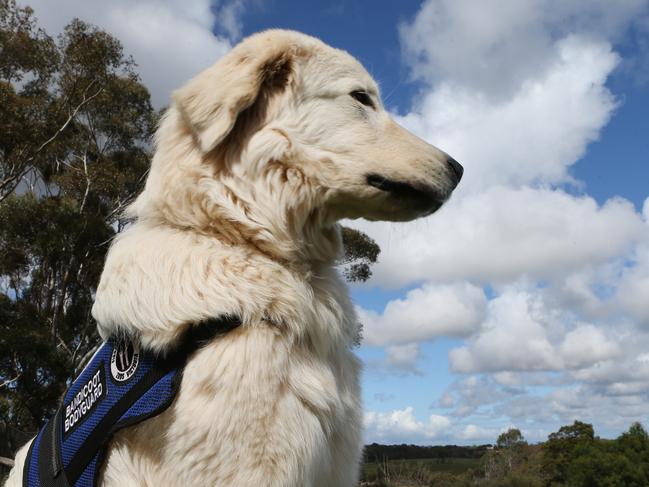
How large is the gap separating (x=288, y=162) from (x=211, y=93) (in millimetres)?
458

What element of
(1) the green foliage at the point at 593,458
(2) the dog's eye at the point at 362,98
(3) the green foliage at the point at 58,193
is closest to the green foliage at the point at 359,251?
(3) the green foliage at the point at 58,193

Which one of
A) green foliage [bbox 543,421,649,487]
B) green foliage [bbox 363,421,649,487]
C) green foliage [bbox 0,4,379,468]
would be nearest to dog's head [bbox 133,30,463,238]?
green foliage [bbox 0,4,379,468]

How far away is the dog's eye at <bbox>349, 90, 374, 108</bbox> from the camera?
3152 mm

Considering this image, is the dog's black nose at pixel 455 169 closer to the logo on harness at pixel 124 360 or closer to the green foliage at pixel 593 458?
the logo on harness at pixel 124 360

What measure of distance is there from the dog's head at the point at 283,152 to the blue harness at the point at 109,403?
577 millimetres

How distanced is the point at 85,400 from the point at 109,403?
20 cm

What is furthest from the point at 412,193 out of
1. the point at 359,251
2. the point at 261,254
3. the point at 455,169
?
the point at 359,251

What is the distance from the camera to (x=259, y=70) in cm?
282

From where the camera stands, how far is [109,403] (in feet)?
7.64

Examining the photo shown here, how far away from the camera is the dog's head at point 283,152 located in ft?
8.81

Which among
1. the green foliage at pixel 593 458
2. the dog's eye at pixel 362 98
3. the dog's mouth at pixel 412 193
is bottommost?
the dog's mouth at pixel 412 193

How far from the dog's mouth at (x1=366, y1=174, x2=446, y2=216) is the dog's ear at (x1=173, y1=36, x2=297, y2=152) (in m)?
0.68

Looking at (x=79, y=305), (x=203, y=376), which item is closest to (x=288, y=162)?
(x=203, y=376)

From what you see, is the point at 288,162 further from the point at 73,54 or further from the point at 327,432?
the point at 73,54
